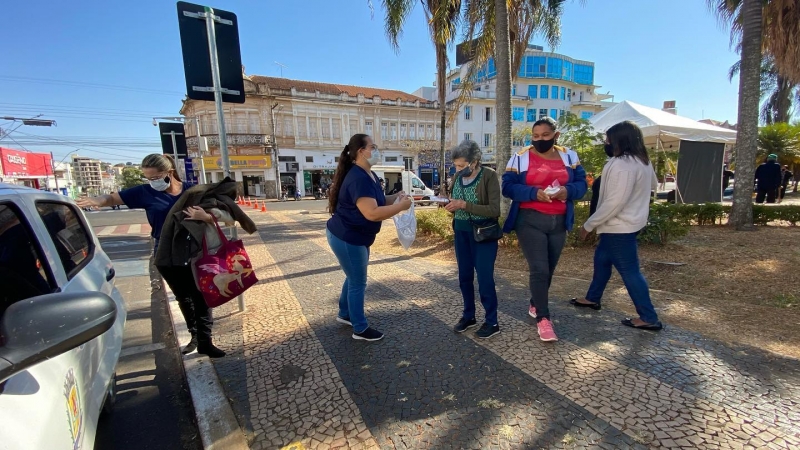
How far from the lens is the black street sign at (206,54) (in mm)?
3898

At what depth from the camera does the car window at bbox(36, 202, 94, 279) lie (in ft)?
6.72

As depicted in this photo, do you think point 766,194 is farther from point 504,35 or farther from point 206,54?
point 206,54

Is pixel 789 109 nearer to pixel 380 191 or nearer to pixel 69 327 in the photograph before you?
pixel 380 191

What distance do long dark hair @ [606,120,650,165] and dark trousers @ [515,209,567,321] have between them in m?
0.83

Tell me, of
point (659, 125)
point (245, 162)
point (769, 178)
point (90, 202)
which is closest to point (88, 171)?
point (245, 162)

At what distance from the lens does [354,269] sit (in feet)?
9.86

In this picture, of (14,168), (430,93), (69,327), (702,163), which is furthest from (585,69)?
(14,168)

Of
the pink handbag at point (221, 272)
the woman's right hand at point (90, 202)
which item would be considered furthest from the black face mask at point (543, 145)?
the woman's right hand at point (90, 202)

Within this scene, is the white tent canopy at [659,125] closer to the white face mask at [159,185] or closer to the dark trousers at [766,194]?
the dark trousers at [766,194]

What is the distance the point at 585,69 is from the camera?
1681 inches

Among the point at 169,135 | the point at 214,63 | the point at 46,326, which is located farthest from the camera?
the point at 169,135

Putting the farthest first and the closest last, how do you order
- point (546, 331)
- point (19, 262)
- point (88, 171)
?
point (88, 171)
point (546, 331)
point (19, 262)

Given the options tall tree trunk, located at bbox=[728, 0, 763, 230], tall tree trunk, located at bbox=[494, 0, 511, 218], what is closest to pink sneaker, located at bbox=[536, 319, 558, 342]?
tall tree trunk, located at bbox=[494, 0, 511, 218]

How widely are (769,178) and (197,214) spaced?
15.3 m
